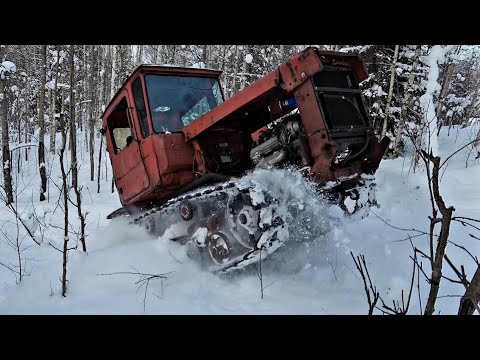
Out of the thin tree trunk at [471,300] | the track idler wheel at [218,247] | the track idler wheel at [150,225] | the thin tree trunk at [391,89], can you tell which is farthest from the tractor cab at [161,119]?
the thin tree trunk at [391,89]

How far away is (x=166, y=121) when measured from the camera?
5.28 metres

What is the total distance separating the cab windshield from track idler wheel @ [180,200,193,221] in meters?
1.12

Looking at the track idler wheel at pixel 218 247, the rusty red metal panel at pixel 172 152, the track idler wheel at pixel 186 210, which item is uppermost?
the rusty red metal panel at pixel 172 152

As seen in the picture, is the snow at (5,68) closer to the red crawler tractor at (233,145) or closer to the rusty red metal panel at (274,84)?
the red crawler tractor at (233,145)

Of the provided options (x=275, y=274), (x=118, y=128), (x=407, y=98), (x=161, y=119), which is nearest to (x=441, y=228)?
(x=275, y=274)

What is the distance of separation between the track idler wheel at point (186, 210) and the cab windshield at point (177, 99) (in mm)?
1119

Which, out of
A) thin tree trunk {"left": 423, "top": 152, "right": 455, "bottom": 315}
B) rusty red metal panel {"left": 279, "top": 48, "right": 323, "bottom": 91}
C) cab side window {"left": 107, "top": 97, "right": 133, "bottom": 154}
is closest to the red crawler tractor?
rusty red metal panel {"left": 279, "top": 48, "right": 323, "bottom": 91}

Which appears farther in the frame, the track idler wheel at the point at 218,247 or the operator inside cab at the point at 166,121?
the operator inside cab at the point at 166,121

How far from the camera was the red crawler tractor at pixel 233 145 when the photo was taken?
374cm

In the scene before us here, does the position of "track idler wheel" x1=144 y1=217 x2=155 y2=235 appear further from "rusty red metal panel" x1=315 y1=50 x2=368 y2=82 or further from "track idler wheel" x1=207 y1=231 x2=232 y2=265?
"rusty red metal panel" x1=315 y1=50 x2=368 y2=82

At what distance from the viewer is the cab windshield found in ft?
17.1
